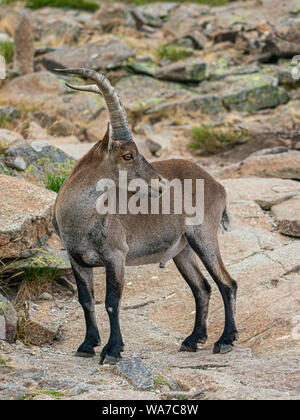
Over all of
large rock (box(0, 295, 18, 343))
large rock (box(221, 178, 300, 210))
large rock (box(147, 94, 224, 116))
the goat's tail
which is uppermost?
the goat's tail

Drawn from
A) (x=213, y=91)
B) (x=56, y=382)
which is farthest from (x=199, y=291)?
(x=213, y=91)

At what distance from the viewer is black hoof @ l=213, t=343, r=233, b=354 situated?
6.59m

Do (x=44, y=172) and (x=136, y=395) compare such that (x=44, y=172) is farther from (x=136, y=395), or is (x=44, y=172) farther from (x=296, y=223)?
(x=136, y=395)

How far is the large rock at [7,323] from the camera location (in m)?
6.28

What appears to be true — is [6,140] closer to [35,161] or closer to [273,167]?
[35,161]

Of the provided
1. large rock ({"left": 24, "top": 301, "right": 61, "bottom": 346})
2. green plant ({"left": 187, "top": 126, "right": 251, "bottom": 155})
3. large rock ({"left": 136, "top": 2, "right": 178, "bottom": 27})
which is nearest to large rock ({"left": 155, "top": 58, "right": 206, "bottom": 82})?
green plant ({"left": 187, "top": 126, "right": 251, "bottom": 155})

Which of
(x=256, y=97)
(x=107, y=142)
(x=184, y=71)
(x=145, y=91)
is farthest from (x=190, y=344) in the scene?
(x=184, y=71)

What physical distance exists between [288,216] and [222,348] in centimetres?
385

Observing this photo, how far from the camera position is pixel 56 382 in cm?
502

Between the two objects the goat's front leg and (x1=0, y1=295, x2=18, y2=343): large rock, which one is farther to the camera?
(x1=0, y1=295, x2=18, y2=343): large rock

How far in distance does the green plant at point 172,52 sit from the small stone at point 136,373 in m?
17.5

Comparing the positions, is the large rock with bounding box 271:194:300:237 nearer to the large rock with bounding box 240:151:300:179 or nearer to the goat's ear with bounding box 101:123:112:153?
the large rock with bounding box 240:151:300:179

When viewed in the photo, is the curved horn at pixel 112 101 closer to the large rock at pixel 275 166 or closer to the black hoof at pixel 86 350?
the black hoof at pixel 86 350

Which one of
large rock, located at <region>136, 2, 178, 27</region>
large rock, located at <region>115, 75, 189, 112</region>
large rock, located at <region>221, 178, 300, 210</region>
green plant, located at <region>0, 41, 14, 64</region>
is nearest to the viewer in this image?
large rock, located at <region>221, 178, 300, 210</region>
